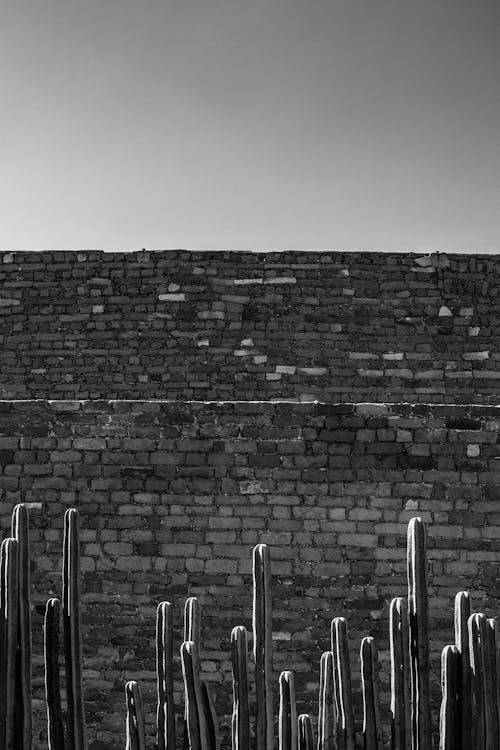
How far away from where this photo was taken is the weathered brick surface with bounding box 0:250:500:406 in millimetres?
8625

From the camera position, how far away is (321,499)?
5043 mm

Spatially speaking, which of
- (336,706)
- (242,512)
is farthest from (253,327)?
(336,706)

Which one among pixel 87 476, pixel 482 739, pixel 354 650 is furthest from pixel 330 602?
pixel 87 476

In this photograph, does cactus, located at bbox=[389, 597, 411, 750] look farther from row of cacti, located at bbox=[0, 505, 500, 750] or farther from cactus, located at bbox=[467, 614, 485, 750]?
cactus, located at bbox=[467, 614, 485, 750]

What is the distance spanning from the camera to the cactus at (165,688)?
340 centimetres

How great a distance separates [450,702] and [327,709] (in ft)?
2.28

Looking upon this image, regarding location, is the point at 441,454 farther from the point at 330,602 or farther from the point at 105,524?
the point at 105,524

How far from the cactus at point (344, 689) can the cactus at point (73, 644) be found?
138cm

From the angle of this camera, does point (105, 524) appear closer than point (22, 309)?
Yes

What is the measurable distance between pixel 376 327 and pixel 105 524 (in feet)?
16.7

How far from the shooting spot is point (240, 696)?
3328 millimetres

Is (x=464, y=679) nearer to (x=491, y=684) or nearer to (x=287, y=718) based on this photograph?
(x=491, y=684)

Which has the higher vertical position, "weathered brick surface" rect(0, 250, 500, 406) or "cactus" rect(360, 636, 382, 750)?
"weathered brick surface" rect(0, 250, 500, 406)

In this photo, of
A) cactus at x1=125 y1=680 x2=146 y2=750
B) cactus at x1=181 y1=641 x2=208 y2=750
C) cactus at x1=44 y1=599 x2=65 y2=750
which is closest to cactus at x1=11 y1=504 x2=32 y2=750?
cactus at x1=44 y1=599 x2=65 y2=750
